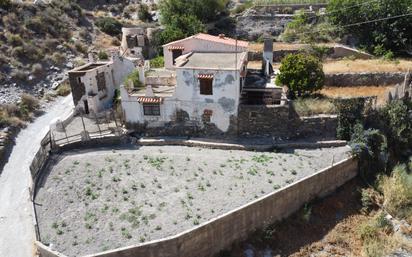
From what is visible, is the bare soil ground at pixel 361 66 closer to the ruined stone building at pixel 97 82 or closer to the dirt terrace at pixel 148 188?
the ruined stone building at pixel 97 82

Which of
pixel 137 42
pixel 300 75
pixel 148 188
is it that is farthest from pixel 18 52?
pixel 300 75

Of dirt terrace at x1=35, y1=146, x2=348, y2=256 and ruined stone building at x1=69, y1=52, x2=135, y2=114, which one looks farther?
ruined stone building at x1=69, y1=52, x2=135, y2=114

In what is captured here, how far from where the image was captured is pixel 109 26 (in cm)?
4050

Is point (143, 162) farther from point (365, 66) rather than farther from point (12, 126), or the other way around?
point (365, 66)

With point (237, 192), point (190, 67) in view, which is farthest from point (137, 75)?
point (237, 192)

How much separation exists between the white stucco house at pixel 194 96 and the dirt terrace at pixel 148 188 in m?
1.76

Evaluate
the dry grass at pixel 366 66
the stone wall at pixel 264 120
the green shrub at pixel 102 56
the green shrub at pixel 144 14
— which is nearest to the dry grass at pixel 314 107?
the stone wall at pixel 264 120

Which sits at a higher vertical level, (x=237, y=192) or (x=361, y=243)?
(x=237, y=192)

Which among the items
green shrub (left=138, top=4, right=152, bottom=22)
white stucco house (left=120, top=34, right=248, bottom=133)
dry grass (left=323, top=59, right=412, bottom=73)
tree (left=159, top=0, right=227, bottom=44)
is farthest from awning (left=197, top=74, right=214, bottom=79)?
green shrub (left=138, top=4, right=152, bottom=22)

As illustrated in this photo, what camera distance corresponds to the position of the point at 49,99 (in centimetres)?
2780

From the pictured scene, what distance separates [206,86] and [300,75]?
19.9ft

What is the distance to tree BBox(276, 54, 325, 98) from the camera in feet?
74.8

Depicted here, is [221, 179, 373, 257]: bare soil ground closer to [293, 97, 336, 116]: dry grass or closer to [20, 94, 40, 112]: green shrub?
[293, 97, 336, 116]: dry grass

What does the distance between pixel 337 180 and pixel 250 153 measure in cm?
445
